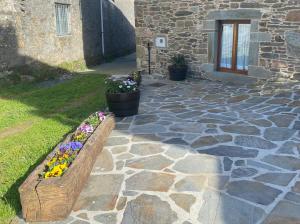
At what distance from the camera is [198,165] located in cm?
454

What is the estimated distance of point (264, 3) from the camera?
28.2 ft

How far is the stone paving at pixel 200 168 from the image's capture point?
3.48 metres

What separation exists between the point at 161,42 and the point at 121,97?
496cm

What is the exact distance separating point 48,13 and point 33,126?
7.47m

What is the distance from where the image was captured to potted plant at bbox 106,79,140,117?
21.7 ft

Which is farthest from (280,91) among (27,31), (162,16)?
(27,31)

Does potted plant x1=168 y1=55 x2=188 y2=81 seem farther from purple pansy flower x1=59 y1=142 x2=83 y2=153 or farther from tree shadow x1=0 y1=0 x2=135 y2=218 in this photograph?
purple pansy flower x1=59 y1=142 x2=83 y2=153

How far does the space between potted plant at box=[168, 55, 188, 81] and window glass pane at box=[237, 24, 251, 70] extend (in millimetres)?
1715

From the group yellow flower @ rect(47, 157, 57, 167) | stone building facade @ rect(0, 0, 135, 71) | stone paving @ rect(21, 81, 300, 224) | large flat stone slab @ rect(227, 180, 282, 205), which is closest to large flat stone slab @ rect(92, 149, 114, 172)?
stone paving @ rect(21, 81, 300, 224)

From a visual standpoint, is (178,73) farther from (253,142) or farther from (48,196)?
(48,196)

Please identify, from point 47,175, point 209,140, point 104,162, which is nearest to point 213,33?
point 209,140

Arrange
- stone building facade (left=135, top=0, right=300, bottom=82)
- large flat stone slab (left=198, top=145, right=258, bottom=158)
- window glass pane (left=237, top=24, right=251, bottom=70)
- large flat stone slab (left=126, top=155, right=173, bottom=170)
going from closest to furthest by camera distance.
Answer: large flat stone slab (left=126, top=155, right=173, bottom=170) → large flat stone slab (left=198, top=145, right=258, bottom=158) → stone building facade (left=135, top=0, right=300, bottom=82) → window glass pane (left=237, top=24, right=251, bottom=70)

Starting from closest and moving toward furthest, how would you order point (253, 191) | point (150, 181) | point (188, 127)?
point (253, 191)
point (150, 181)
point (188, 127)

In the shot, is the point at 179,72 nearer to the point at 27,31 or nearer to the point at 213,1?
the point at 213,1
